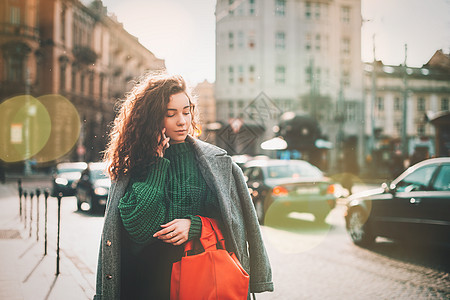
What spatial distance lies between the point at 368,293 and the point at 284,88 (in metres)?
31.8

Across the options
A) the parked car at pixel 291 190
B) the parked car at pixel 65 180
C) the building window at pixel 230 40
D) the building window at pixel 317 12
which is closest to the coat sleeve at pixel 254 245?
the parked car at pixel 291 190

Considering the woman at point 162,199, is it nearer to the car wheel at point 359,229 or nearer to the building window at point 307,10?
the car wheel at point 359,229

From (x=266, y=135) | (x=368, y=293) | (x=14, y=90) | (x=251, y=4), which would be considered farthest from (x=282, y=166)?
(x=14, y=90)

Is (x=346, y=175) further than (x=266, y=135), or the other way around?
(x=266, y=135)

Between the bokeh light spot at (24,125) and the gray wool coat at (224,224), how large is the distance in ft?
116

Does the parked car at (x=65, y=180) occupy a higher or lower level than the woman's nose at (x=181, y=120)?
lower

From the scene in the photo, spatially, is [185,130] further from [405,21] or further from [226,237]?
[405,21]

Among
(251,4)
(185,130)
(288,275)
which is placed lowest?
(288,275)

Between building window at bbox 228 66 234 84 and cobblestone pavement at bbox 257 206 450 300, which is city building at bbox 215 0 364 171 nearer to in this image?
building window at bbox 228 66 234 84

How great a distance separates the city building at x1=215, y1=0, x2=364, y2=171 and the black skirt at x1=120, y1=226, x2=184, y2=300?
26.9m

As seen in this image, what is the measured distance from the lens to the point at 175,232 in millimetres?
1986

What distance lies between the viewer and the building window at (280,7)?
30.2m

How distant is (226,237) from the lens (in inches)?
86.1

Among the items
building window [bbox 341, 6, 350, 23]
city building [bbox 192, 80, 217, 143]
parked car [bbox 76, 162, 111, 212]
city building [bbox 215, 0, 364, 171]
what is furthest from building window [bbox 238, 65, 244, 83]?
parked car [bbox 76, 162, 111, 212]
